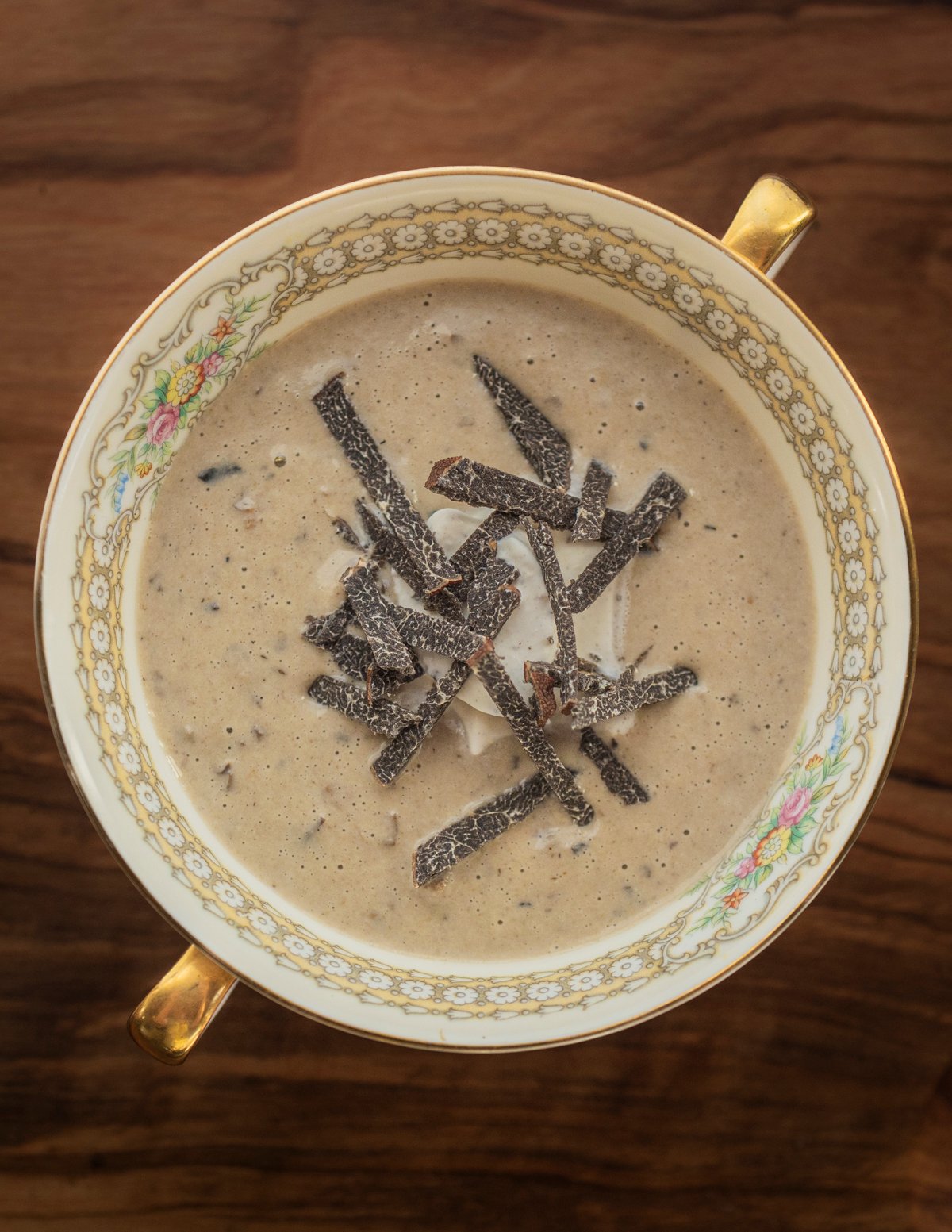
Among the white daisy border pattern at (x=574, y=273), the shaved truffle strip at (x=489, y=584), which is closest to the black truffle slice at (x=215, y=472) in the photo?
the white daisy border pattern at (x=574, y=273)

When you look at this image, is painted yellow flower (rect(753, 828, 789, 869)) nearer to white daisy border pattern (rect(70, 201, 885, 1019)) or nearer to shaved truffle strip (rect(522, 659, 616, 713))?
A: white daisy border pattern (rect(70, 201, 885, 1019))

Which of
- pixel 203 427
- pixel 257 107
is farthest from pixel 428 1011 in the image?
pixel 257 107

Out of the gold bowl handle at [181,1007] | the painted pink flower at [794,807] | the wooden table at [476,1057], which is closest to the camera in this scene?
the gold bowl handle at [181,1007]

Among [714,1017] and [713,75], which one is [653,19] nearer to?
[713,75]

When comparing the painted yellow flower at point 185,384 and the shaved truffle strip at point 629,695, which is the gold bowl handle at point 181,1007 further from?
the painted yellow flower at point 185,384

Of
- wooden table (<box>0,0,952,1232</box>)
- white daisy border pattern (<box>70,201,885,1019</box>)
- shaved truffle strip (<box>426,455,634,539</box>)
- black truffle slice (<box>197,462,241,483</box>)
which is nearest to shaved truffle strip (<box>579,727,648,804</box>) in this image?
white daisy border pattern (<box>70,201,885,1019</box>)
